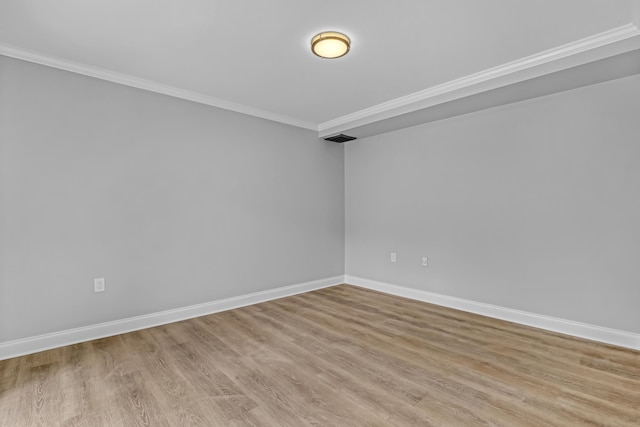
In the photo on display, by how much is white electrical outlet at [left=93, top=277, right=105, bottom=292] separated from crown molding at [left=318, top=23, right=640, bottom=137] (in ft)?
10.9

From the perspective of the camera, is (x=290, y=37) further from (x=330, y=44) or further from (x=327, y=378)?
(x=327, y=378)

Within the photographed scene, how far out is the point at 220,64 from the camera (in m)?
2.78

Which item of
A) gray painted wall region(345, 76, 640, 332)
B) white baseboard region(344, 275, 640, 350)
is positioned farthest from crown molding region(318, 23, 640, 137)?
white baseboard region(344, 275, 640, 350)

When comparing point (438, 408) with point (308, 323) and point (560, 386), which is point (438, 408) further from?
point (308, 323)

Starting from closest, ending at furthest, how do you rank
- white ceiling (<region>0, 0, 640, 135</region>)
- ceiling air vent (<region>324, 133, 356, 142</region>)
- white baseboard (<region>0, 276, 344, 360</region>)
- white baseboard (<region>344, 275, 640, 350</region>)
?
1. white ceiling (<region>0, 0, 640, 135</region>)
2. white baseboard (<region>0, 276, 344, 360</region>)
3. white baseboard (<region>344, 275, 640, 350</region>)
4. ceiling air vent (<region>324, 133, 356, 142</region>)

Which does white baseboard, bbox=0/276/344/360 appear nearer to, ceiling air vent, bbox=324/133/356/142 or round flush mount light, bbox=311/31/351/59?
ceiling air vent, bbox=324/133/356/142

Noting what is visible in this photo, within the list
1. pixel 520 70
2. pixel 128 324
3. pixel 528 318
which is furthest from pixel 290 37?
pixel 528 318

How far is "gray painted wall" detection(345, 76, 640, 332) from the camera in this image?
8.96ft

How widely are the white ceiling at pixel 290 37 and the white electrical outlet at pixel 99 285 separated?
1859mm

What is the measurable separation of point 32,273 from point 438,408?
319 centimetres

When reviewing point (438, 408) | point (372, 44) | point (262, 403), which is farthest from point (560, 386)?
point (372, 44)

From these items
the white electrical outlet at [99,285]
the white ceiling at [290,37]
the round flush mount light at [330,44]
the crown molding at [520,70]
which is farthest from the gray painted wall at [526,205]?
the white electrical outlet at [99,285]

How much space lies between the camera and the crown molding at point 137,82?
2555 millimetres

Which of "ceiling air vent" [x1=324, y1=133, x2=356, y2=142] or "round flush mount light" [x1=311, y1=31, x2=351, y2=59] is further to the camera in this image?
"ceiling air vent" [x1=324, y1=133, x2=356, y2=142]
